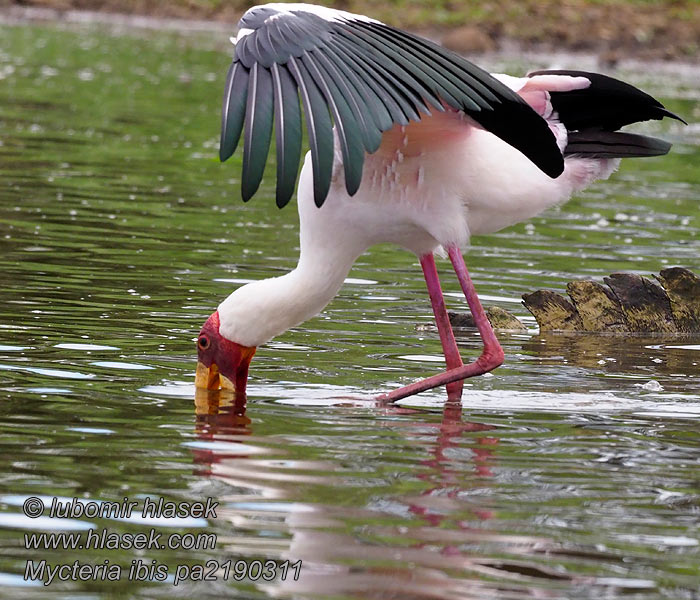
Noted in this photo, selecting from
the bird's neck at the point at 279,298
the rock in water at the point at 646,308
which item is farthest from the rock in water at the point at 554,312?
the bird's neck at the point at 279,298

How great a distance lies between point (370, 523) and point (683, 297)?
4859mm

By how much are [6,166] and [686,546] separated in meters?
11.7

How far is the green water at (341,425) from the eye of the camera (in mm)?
4426

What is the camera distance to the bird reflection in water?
14.0 ft

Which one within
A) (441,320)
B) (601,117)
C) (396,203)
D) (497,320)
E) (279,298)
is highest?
(601,117)

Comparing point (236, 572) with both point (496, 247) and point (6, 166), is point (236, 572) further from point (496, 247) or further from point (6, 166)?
point (6, 166)

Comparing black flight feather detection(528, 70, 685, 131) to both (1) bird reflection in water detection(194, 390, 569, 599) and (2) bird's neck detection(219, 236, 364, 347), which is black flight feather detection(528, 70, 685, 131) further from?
(1) bird reflection in water detection(194, 390, 569, 599)

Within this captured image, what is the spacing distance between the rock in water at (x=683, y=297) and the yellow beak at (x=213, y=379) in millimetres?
3462

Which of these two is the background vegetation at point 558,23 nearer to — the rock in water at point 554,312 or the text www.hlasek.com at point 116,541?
the rock in water at point 554,312

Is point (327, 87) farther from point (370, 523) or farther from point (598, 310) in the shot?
point (598, 310)

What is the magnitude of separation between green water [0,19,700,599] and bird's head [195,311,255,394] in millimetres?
122

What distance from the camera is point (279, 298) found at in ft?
22.1

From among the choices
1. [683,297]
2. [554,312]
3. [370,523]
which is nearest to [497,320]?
[554,312]

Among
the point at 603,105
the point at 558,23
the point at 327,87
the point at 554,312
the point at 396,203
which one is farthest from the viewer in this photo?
the point at 558,23
